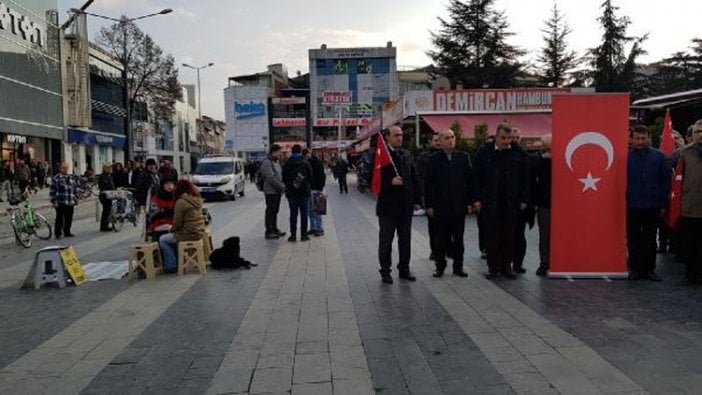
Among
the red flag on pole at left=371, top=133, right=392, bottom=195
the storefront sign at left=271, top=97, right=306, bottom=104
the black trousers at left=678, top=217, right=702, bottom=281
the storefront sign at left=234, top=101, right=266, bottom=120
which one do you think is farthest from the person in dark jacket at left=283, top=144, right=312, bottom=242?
the storefront sign at left=271, top=97, right=306, bottom=104

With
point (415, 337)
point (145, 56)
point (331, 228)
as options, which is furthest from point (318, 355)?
point (145, 56)

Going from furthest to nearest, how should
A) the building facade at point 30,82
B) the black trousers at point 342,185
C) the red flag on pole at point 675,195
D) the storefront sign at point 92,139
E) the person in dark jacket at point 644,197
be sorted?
the storefront sign at point 92,139, the building facade at point 30,82, the black trousers at point 342,185, the red flag on pole at point 675,195, the person in dark jacket at point 644,197

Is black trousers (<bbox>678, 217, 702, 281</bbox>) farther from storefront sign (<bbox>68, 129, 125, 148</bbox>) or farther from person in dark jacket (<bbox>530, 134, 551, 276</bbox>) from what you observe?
storefront sign (<bbox>68, 129, 125, 148</bbox>)

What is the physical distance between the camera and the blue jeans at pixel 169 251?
8766 mm

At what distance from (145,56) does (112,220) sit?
1434 inches

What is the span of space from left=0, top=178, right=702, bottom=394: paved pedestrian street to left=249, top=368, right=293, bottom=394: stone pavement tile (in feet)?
0.05

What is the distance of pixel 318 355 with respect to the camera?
4.90m

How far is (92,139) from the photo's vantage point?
49.7m

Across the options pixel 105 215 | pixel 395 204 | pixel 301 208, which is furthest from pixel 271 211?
pixel 395 204

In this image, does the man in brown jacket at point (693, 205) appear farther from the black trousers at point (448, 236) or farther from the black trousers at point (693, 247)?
the black trousers at point (448, 236)

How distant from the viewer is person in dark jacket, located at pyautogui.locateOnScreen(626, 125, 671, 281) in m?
7.47

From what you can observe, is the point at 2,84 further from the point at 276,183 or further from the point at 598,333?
the point at 598,333

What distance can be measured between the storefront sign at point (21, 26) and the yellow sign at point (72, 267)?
31.7 m

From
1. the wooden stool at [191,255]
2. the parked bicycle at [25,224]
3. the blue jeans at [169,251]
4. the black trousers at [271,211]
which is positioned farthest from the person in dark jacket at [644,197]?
the parked bicycle at [25,224]
